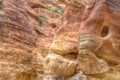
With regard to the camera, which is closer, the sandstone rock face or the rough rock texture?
the sandstone rock face

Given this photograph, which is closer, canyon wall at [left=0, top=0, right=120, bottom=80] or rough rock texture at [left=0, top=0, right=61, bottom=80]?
canyon wall at [left=0, top=0, right=120, bottom=80]

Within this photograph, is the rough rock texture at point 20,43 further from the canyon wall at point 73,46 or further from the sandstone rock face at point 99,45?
the sandstone rock face at point 99,45

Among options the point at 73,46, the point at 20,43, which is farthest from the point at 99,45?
the point at 20,43

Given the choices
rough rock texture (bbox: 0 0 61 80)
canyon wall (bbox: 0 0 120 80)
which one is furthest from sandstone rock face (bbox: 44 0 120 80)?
rough rock texture (bbox: 0 0 61 80)

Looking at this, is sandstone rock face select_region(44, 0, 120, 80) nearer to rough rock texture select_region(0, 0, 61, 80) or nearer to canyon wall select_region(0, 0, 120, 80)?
canyon wall select_region(0, 0, 120, 80)

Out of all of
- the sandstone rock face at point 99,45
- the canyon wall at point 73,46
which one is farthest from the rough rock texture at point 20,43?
the sandstone rock face at point 99,45

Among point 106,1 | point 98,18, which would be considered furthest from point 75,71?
point 106,1

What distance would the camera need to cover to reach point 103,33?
5895 millimetres

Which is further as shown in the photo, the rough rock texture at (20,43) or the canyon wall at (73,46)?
the rough rock texture at (20,43)

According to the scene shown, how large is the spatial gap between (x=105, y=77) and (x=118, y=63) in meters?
0.40

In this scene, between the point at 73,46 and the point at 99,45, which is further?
the point at 73,46

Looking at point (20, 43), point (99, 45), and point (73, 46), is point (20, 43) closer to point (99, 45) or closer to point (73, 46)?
point (73, 46)

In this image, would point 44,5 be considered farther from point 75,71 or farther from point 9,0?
point 75,71

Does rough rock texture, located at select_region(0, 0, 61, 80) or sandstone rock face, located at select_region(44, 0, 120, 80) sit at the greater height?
rough rock texture, located at select_region(0, 0, 61, 80)
